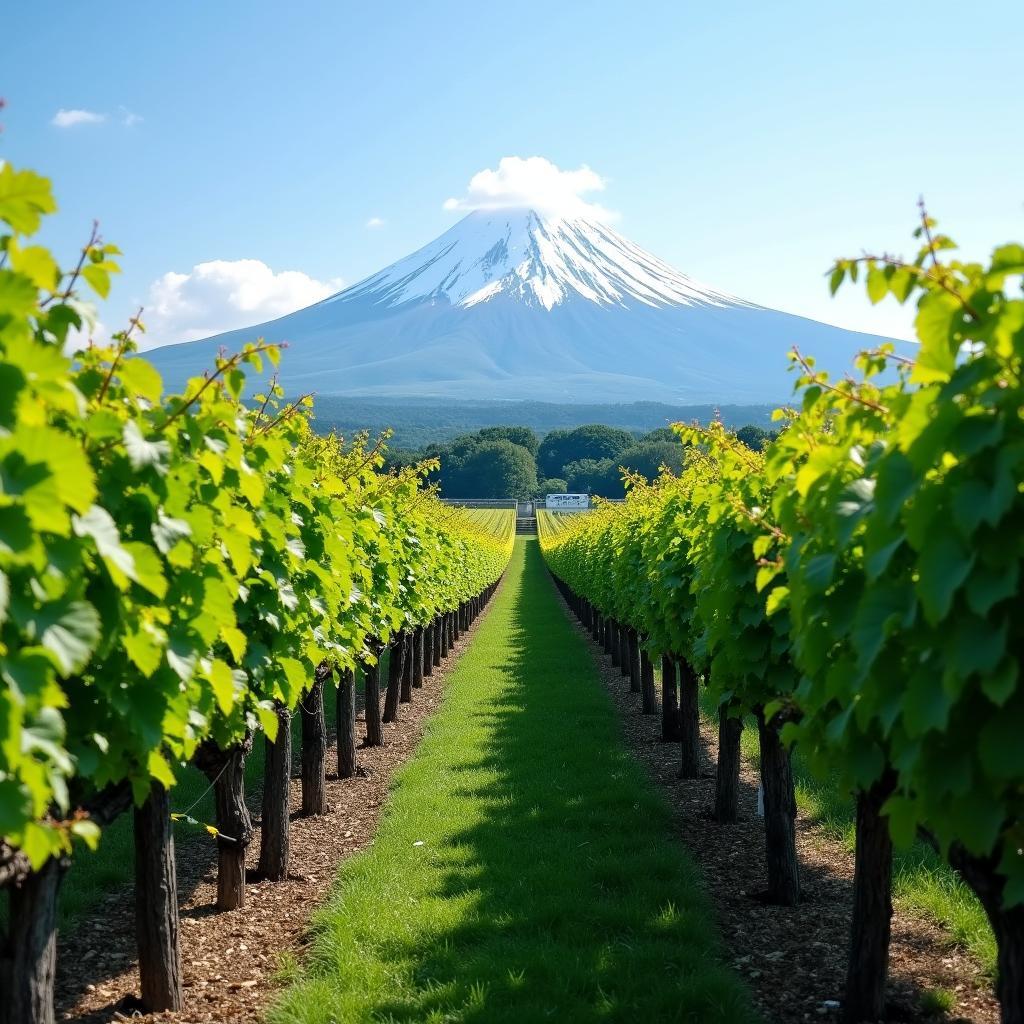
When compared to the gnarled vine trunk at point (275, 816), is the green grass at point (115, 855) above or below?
below

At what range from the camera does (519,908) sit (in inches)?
295

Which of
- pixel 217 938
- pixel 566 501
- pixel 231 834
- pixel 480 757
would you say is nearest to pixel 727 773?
pixel 480 757

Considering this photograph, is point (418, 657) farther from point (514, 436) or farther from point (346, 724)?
point (514, 436)

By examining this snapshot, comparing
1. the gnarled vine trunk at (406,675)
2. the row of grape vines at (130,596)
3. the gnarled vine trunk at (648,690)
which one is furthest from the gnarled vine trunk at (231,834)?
the gnarled vine trunk at (648,690)

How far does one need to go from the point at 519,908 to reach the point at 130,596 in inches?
177

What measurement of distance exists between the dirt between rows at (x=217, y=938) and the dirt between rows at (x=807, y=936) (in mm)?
3113

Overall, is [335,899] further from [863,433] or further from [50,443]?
[50,443]

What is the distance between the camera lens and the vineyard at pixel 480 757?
297 centimetres

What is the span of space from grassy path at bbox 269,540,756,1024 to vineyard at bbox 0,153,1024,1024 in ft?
0.11

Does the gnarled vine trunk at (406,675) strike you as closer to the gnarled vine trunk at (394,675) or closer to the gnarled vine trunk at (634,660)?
the gnarled vine trunk at (394,675)

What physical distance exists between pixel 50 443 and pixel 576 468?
171539mm

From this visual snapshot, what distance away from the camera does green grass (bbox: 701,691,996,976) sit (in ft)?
22.2

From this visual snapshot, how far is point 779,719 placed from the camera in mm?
7758

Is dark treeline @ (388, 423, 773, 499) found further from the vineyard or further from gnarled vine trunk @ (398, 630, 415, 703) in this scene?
the vineyard
